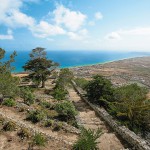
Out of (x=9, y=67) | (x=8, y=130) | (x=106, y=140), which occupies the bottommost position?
(x=106, y=140)

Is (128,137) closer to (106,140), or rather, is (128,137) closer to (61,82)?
(106,140)

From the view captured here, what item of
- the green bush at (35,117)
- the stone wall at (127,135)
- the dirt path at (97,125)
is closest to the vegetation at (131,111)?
the stone wall at (127,135)

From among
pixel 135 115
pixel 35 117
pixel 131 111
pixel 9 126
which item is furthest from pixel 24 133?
pixel 135 115

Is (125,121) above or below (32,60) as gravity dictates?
below

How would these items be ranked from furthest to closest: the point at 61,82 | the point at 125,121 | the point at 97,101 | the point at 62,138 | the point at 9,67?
1. the point at 61,82
2. the point at 9,67
3. the point at 97,101
4. the point at 125,121
5. the point at 62,138

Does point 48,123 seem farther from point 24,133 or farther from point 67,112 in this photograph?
point 24,133

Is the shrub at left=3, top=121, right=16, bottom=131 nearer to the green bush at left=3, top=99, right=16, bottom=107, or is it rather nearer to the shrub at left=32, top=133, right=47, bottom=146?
the shrub at left=32, top=133, right=47, bottom=146

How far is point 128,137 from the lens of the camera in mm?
17469

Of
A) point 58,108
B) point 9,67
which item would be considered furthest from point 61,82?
point 58,108

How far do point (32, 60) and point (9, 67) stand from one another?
7396mm

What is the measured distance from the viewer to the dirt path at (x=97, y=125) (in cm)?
1693

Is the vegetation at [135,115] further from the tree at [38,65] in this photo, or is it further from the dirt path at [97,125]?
the tree at [38,65]

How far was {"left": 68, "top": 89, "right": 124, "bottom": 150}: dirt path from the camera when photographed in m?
16.9

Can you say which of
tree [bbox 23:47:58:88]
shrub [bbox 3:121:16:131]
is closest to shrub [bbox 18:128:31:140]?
shrub [bbox 3:121:16:131]
